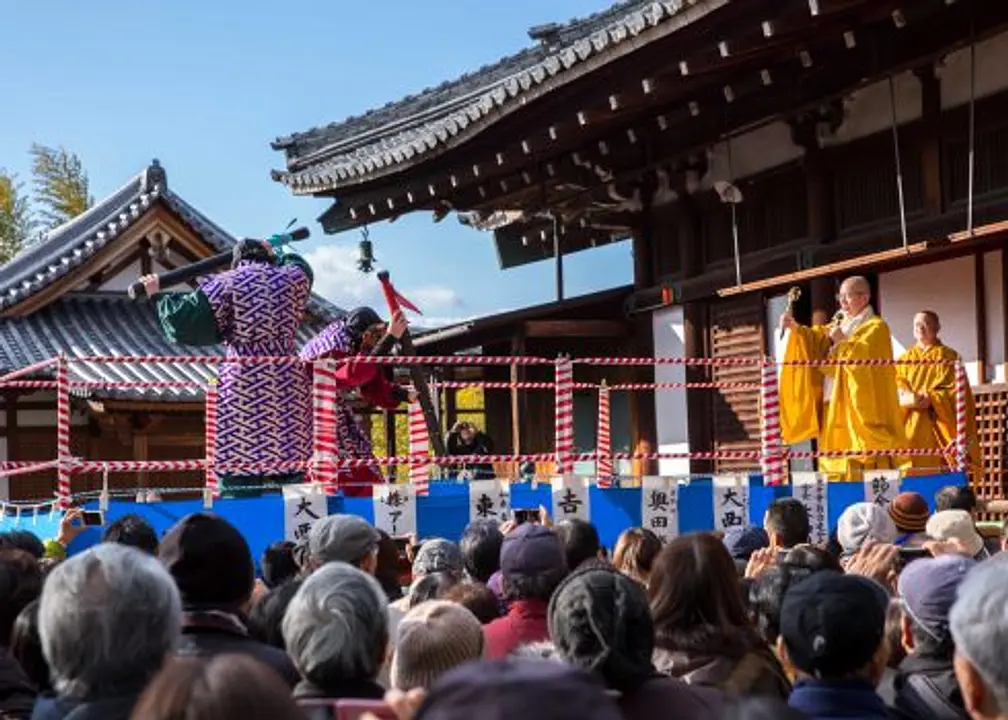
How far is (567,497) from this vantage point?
8547mm

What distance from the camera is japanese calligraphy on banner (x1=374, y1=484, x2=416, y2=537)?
803 cm

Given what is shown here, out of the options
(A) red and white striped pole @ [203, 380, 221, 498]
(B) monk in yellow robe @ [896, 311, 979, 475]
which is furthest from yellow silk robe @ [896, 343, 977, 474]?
(A) red and white striped pole @ [203, 380, 221, 498]

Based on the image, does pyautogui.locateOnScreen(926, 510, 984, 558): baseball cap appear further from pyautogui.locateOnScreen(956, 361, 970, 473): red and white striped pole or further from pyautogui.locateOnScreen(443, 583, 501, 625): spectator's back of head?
pyautogui.locateOnScreen(956, 361, 970, 473): red and white striped pole

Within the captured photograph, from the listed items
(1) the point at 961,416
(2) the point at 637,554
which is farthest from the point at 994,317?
(2) the point at 637,554

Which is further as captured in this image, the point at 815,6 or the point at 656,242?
the point at 656,242

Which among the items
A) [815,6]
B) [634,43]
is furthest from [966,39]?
[634,43]

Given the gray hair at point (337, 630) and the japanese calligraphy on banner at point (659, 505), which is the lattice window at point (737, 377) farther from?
the gray hair at point (337, 630)

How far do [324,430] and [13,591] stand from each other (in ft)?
13.3

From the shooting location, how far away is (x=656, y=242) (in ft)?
47.1

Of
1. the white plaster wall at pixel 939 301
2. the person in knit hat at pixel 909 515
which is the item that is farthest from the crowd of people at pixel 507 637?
the white plaster wall at pixel 939 301

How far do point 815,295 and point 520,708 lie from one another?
10758mm

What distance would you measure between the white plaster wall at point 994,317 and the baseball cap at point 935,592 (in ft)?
24.9

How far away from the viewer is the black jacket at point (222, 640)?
3.18 metres

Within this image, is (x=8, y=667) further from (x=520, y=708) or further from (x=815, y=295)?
(x=815, y=295)
